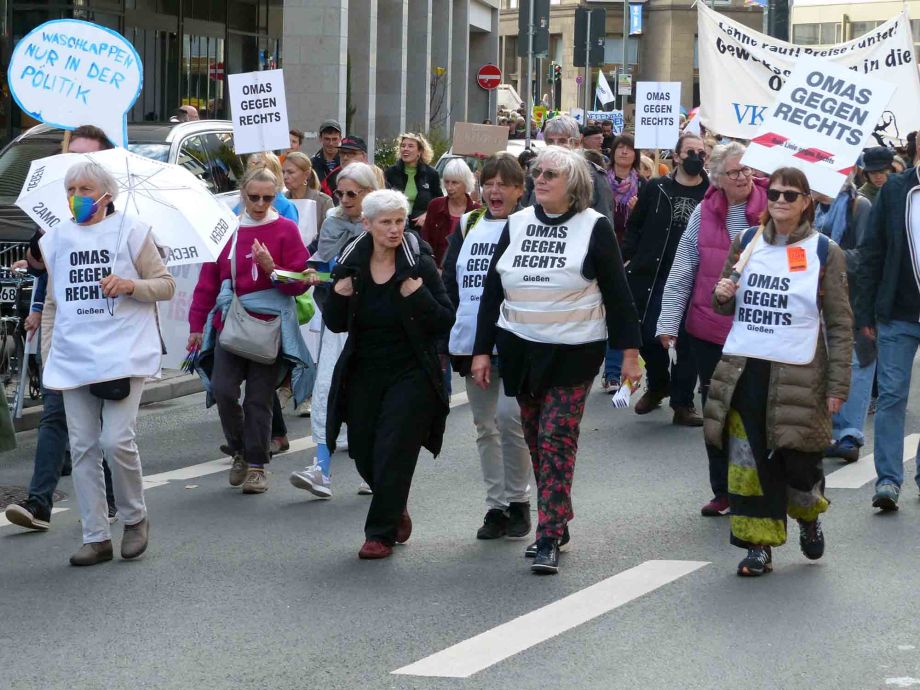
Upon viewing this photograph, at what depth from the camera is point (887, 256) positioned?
8.26 meters

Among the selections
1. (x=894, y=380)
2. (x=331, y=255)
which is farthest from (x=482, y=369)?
(x=894, y=380)

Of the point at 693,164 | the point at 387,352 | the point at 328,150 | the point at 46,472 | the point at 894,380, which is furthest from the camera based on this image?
the point at 328,150

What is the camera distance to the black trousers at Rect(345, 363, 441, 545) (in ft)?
24.0

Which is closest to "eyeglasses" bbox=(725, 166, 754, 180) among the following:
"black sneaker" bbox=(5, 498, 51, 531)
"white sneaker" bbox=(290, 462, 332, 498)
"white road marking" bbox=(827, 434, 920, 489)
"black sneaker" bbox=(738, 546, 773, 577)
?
"white road marking" bbox=(827, 434, 920, 489)

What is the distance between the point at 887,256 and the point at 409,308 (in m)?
2.56

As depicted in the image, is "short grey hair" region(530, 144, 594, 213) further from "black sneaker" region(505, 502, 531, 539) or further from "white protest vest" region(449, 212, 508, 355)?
"black sneaker" region(505, 502, 531, 539)

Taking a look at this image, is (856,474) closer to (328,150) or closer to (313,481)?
(313,481)

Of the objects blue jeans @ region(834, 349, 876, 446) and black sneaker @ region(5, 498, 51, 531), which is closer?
black sneaker @ region(5, 498, 51, 531)

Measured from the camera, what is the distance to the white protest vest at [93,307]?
7199mm

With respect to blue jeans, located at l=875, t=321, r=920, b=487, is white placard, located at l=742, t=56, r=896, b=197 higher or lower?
higher

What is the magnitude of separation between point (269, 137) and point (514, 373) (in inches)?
264

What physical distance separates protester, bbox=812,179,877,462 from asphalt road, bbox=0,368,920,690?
2.92 feet

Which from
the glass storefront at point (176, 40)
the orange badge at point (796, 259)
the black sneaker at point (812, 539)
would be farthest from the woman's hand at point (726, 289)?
the glass storefront at point (176, 40)

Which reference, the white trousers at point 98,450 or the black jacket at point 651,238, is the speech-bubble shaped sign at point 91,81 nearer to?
the white trousers at point 98,450
